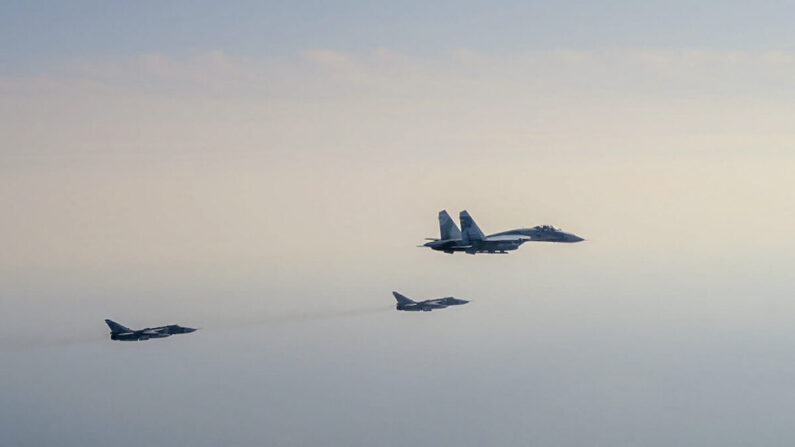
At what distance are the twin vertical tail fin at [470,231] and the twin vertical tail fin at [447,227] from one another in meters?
1.54

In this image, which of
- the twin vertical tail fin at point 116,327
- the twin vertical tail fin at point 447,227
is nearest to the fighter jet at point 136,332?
the twin vertical tail fin at point 116,327

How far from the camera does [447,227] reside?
152 m

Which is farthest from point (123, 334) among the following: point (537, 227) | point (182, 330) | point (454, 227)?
point (537, 227)

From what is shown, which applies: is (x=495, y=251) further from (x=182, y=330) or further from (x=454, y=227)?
(x=182, y=330)

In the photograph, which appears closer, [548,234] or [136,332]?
[548,234]

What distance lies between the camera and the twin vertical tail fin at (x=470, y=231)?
5910 inches

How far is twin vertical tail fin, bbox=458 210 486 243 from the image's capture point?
15012 cm

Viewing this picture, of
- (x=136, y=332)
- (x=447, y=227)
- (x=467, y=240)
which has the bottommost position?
(x=136, y=332)

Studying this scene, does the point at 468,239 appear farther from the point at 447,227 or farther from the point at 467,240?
the point at 447,227

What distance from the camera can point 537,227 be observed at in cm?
16100

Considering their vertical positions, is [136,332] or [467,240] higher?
[467,240]

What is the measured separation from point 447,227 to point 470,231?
4.93 metres

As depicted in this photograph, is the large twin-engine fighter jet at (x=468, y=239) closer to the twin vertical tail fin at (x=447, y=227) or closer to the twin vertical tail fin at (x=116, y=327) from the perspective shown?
the twin vertical tail fin at (x=447, y=227)

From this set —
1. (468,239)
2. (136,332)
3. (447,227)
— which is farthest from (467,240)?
(136,332)
